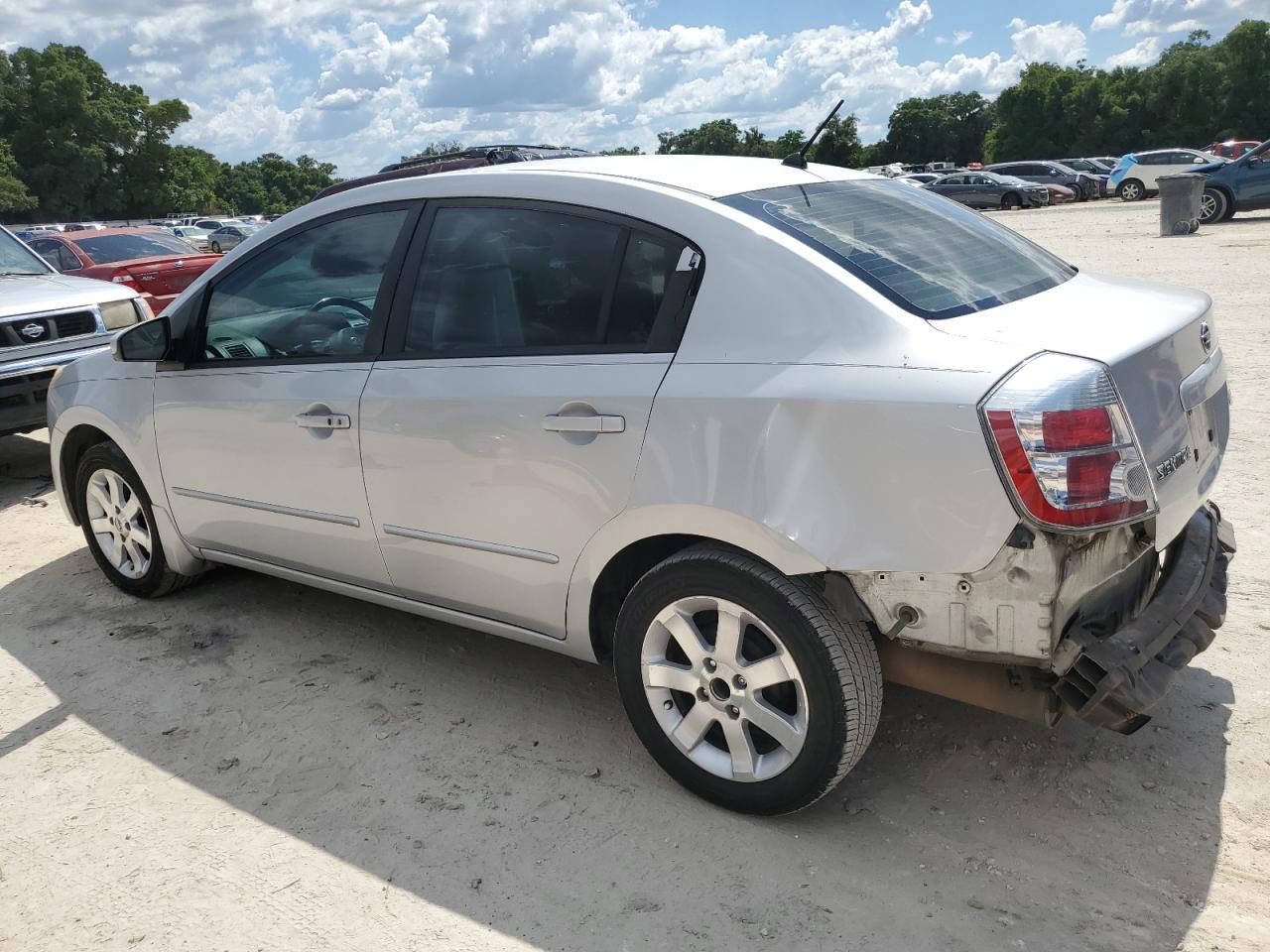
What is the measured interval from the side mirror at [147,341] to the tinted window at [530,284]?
1.39 metres

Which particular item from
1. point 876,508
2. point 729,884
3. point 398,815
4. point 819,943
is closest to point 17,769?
point 398,815

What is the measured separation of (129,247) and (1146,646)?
41.2ft

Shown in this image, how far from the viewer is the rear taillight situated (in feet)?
7.84

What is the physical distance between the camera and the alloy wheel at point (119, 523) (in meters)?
4.79

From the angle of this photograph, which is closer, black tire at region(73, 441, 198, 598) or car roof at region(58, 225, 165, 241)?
black tire at region(73, 441, 198, 598)

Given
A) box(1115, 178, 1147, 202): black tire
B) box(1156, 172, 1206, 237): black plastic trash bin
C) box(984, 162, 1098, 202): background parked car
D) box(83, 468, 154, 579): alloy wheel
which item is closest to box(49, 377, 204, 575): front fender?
box(83, 468, 154, 579): alloy wheel

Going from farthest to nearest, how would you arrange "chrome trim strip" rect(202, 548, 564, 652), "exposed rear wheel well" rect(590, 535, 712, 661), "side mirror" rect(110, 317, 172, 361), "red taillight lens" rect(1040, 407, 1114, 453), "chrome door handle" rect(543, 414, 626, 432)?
"side mirror" rect(110, 317, 172, 361) < "chrome trim strip" rect(202, 548, 564, 652) < "exposed rear wheel well" rect(590, 535, 712, 661) < "chrome door handle" rect(543, 414, 626, 432) < "red taillight lens" rect(1040, 407, 1114, 453)

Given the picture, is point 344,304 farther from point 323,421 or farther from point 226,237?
point 226,237

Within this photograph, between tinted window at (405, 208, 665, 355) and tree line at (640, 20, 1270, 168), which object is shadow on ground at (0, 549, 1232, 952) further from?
tree line at (640, 20, 1270, 168)

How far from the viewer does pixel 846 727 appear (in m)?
2.73

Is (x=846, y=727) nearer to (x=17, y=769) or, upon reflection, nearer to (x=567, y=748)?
(x=567, y=748)

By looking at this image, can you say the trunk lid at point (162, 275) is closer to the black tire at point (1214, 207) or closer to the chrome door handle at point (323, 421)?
the chrome door handle at point (323, 421)

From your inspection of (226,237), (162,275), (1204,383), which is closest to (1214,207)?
(162,275)

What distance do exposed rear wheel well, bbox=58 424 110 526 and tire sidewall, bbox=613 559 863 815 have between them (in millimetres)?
3074
